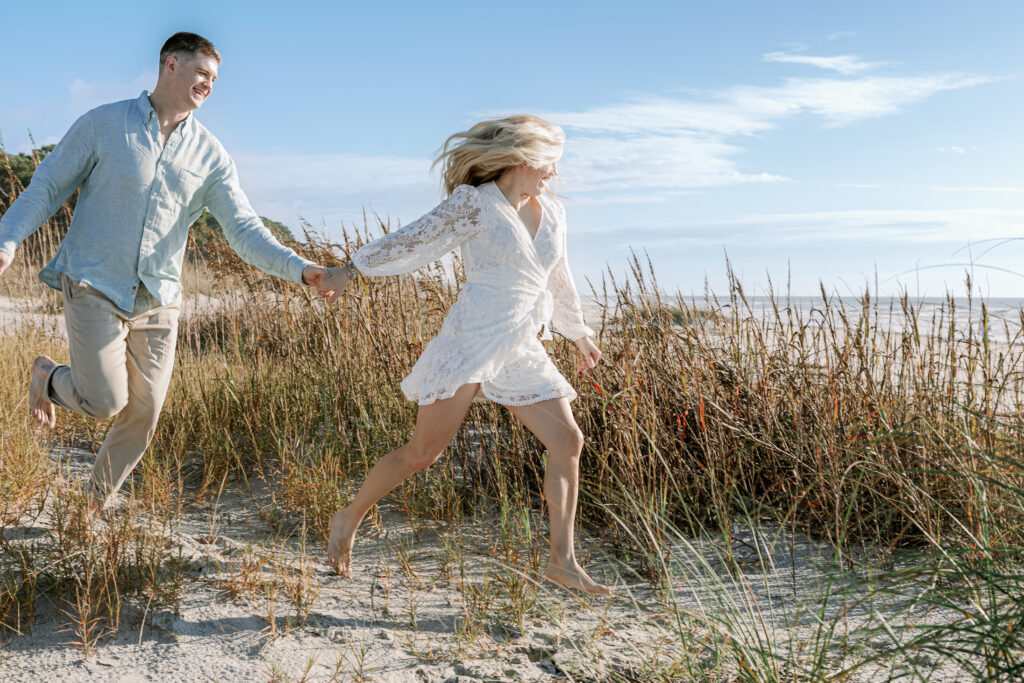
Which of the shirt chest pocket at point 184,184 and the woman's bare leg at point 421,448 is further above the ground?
the shirt chest pocket at point 184,184

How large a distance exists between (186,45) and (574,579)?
104 inches

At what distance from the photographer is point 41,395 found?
3.45 m

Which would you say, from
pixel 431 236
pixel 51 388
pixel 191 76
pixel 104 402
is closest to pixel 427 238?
pixel 431 236

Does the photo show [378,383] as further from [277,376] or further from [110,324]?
[110,324]

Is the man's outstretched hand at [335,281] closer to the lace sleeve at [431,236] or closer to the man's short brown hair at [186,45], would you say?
the lace sleeve at [431,236]

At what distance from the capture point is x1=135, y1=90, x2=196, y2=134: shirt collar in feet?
11.1

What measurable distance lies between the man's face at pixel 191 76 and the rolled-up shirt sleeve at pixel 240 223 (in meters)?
0.35

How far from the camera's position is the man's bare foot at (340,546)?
3219mm

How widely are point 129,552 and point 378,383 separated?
74.7 inches

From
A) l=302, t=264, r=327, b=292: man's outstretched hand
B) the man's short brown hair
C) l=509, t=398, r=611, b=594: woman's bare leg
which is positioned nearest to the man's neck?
the man's short brown hair

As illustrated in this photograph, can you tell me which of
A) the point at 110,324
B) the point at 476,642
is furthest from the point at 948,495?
the point at 110,324

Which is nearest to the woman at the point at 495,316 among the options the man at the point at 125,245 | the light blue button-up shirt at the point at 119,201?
the man at the point at 125,245

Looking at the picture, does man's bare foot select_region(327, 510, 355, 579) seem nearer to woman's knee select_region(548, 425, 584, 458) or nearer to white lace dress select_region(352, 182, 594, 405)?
white lace dress select_region(352, 182, 594, 405)

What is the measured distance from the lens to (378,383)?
4.69m
